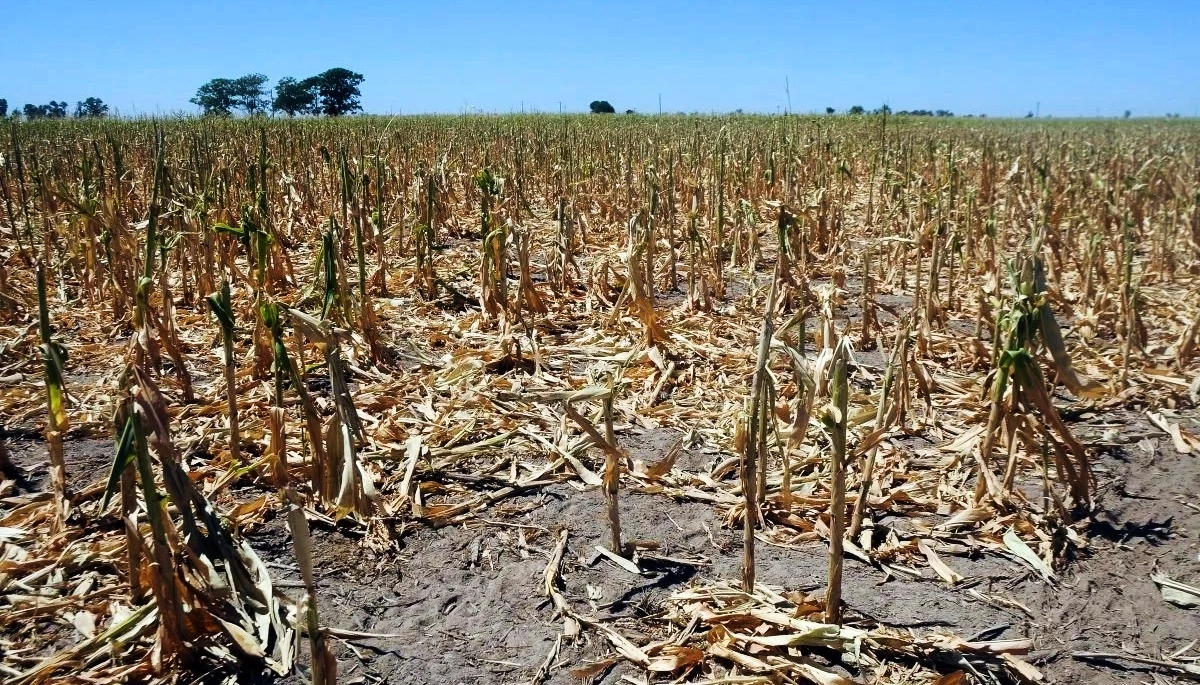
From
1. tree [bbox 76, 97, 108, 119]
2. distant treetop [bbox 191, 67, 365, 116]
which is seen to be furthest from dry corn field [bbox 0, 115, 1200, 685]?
distant treetop [bbox 191, 67, 365, 116]

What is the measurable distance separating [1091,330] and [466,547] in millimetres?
3774

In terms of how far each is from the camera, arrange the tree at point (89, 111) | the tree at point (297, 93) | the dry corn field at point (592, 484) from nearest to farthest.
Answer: the dry corn field at point (592, 484)
the tree at point (89, 111)
the tree at point (297, 93)

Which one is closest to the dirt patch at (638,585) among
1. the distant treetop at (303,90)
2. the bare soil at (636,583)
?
the bare soil at (636,583)

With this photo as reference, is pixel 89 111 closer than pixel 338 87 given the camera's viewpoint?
Yes

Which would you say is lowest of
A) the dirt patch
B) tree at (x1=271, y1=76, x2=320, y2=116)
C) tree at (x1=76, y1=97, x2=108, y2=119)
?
the dirt patch

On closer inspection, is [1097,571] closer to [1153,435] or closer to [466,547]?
[1153,435]

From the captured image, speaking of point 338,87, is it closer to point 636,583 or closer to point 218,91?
point 218,91

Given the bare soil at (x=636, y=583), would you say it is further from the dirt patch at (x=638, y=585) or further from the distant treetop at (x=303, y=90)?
the distant treetop at (x=303, y=90)

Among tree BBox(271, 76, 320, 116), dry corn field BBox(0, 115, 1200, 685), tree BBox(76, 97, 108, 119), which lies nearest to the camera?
dry corn field BBox(0, 115, 1200, 685)

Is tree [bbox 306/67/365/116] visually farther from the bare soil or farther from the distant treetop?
the bare soil

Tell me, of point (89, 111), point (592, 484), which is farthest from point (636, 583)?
point (89, 111)

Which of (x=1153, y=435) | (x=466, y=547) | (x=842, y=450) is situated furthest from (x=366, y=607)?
(x=1153, y=435)

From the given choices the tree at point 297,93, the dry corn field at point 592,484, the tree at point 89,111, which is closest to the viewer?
the dry corn field at point 592,484

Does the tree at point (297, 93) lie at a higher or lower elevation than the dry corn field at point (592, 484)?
higher
